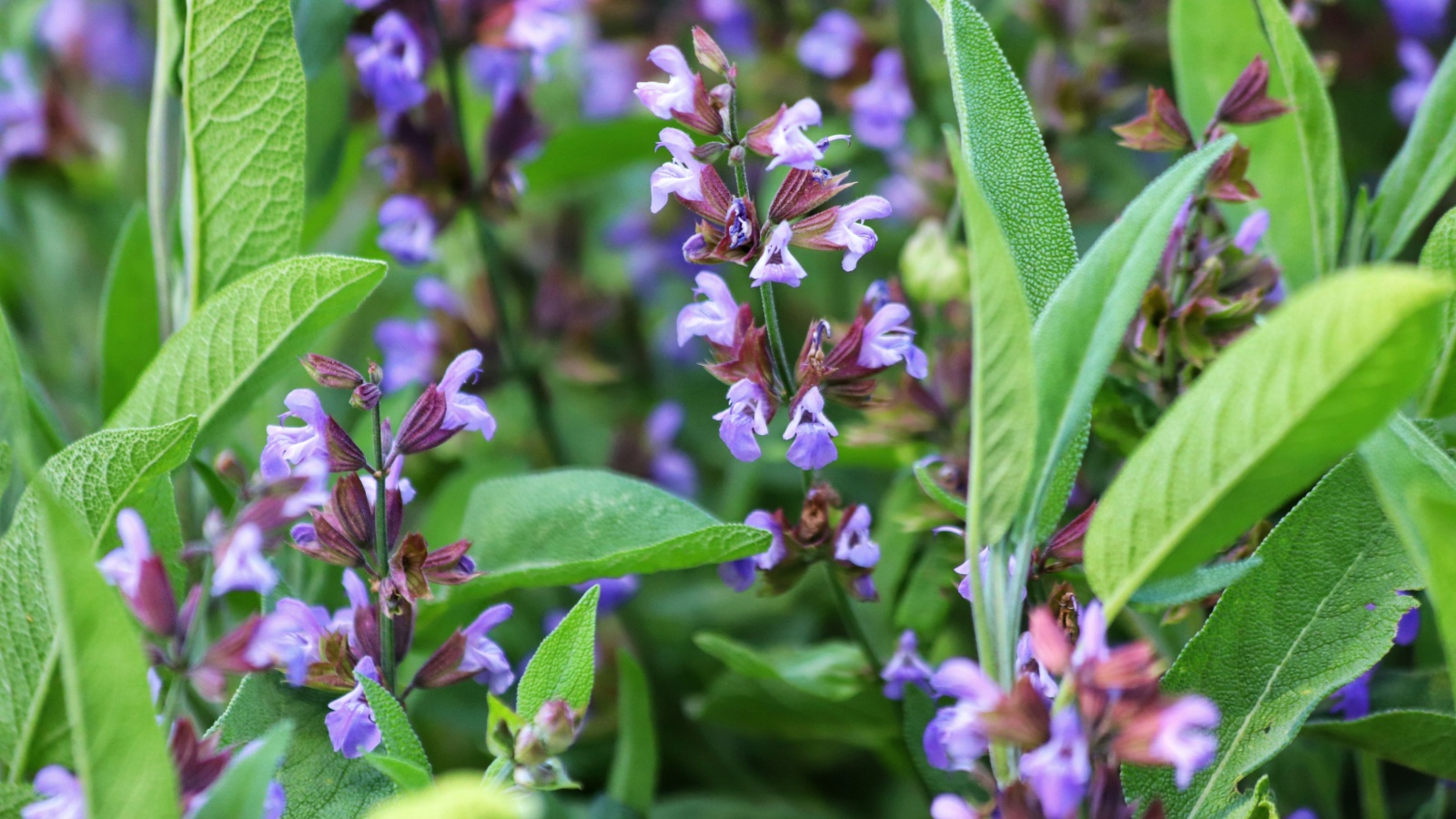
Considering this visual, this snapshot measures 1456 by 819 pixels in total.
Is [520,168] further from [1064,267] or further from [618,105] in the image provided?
[1064,267]

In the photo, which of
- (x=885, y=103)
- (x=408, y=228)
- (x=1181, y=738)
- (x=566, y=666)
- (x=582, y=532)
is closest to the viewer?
(x=1181, y=738)

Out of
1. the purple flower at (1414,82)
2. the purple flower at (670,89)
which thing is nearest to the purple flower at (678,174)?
the purple flower at (670,89)

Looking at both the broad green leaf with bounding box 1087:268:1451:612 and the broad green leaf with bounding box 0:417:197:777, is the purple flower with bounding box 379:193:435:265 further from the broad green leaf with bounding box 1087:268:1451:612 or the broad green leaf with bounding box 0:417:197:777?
the broad green leaf with bounding box 1087:268:1451:612

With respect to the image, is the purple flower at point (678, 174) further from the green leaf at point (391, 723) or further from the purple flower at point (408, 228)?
the purple flower at point (408, 228)

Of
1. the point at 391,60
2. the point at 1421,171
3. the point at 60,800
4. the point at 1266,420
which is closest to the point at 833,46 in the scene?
the point at 391,60

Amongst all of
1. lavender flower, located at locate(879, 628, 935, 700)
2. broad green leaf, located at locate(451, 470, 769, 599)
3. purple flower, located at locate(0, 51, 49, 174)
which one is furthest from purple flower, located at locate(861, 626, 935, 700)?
purple flower, located at locate(0, 51, 49, 174)

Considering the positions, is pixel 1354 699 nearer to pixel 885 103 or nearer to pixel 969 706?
pixel 969 706
